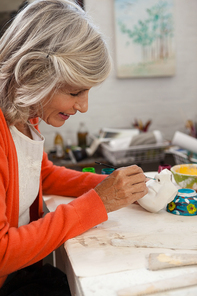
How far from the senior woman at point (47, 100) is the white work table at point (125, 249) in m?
0.06

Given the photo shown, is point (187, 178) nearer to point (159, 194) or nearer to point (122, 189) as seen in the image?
point (159, 194)

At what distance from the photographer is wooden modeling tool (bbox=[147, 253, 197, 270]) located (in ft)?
2.16

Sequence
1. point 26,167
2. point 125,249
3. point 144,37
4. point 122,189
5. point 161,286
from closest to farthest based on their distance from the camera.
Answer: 1. point 161,286
2. point 125,249
3. point 122,189
4. point 26,167
5. point 144,37

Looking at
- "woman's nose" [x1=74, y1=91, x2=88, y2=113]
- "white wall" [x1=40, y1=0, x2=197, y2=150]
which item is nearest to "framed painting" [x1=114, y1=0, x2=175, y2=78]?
"white wall" [x1=40, y1=0, x2=197, y2=150]

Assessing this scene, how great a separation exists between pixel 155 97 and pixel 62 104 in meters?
2.12

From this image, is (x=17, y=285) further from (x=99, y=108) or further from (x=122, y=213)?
(x=99, y=108)

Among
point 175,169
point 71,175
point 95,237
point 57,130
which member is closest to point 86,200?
point 95,237

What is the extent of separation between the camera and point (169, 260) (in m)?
0.68

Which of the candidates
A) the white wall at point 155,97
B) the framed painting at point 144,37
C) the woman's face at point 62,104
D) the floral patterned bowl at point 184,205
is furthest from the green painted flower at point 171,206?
the framed painting at point 144,37

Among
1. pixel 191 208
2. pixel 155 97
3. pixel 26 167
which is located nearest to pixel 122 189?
pixel 191 208

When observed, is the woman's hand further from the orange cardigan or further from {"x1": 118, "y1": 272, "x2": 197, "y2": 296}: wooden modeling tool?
{"x1": 118, "y1": 272, "x2": 197, "y2": 296}: wooden modeling tool

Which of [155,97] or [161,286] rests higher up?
[155,97]

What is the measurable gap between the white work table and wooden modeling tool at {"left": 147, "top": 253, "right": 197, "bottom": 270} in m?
0.01

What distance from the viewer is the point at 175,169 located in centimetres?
121
